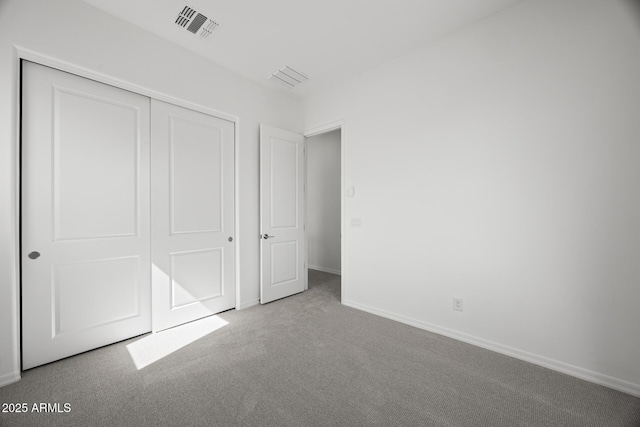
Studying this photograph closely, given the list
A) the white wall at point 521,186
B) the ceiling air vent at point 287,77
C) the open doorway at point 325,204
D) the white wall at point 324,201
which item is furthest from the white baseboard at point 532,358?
the ceiling air vent at point 287,77

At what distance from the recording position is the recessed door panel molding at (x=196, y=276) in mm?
2689

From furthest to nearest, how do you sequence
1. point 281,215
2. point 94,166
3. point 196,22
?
point 281,215 → point 196,22 → point 94,166

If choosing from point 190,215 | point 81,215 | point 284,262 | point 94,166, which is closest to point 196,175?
point 190,215

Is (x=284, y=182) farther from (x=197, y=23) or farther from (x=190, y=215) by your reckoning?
(x=197, y=23)

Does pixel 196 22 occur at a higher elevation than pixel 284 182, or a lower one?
higher

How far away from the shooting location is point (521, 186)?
6.87 feet

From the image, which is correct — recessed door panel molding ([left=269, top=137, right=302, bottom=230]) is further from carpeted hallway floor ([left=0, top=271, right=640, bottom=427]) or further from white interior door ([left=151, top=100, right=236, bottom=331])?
carpeted hallway floor ([left=0, top=271, right=640, bottom=427])

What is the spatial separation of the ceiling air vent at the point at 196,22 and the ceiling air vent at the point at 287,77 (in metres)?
0.86

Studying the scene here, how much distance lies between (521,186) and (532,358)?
54.7 inches

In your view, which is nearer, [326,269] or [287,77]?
[287,77]

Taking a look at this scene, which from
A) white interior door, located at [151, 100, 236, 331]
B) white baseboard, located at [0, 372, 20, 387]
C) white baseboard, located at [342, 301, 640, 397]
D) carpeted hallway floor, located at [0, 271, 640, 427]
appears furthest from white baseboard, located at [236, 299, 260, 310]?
white baseboard, located at [0, 372, 20, 387]

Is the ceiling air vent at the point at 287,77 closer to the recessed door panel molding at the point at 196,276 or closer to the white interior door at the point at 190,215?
the white interior door at the point at 190,215

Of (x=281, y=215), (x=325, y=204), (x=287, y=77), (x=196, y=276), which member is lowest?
(x=196, y=276)

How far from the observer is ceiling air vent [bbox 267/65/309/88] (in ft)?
10.1
